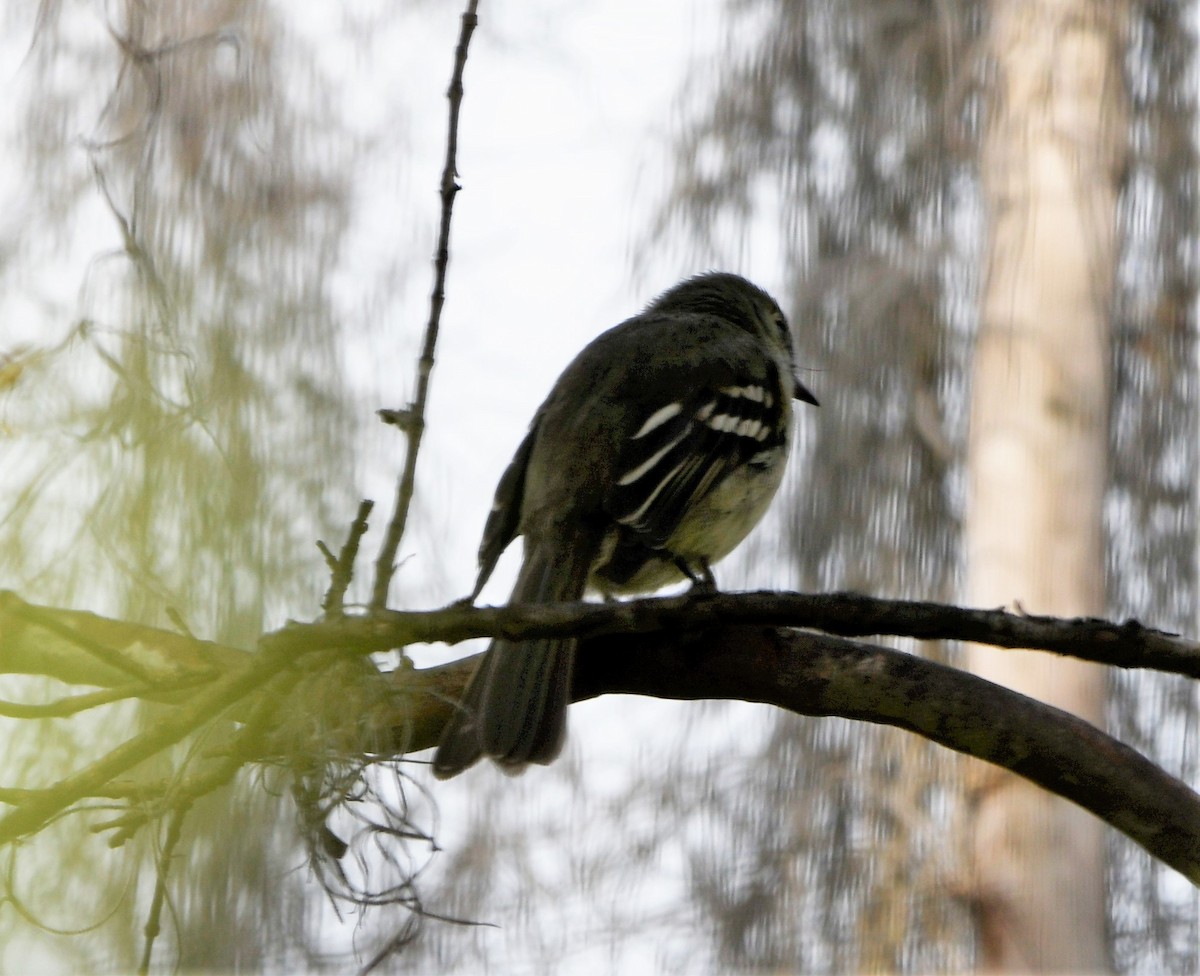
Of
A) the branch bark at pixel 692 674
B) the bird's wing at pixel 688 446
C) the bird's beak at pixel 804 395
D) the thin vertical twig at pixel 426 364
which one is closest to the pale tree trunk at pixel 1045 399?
the bird's beak at pixel 804 395

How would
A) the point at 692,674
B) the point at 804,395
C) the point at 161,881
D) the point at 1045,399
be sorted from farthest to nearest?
1. the point at 1045,399
2. the point at 804,395
3. the point at 692,674
4. the point at 161,881

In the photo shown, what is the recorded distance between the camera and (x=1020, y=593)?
5504 mm

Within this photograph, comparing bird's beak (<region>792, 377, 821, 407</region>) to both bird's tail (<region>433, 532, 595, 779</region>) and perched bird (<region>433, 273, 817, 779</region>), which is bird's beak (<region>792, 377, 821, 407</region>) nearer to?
perched bird (<region>433, 273, 817, 779</region>)

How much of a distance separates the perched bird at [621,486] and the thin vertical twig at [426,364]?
28.7 inches

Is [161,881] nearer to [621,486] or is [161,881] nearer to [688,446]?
[621,486]

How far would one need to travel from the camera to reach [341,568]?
7.52 ft

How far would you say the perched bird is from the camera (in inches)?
123

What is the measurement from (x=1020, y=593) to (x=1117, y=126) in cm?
206

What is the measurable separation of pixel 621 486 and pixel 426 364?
128cm

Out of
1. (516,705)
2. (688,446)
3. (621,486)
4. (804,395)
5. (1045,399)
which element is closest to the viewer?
(516,705)

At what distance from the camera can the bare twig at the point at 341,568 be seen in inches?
87.8

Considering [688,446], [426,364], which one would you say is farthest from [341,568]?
[688,446]

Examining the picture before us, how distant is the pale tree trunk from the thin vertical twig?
11.4 ft

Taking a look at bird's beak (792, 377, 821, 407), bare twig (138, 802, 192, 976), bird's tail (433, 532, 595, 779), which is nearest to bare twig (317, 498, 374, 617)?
bare twig (138, 802, 192, 976)
